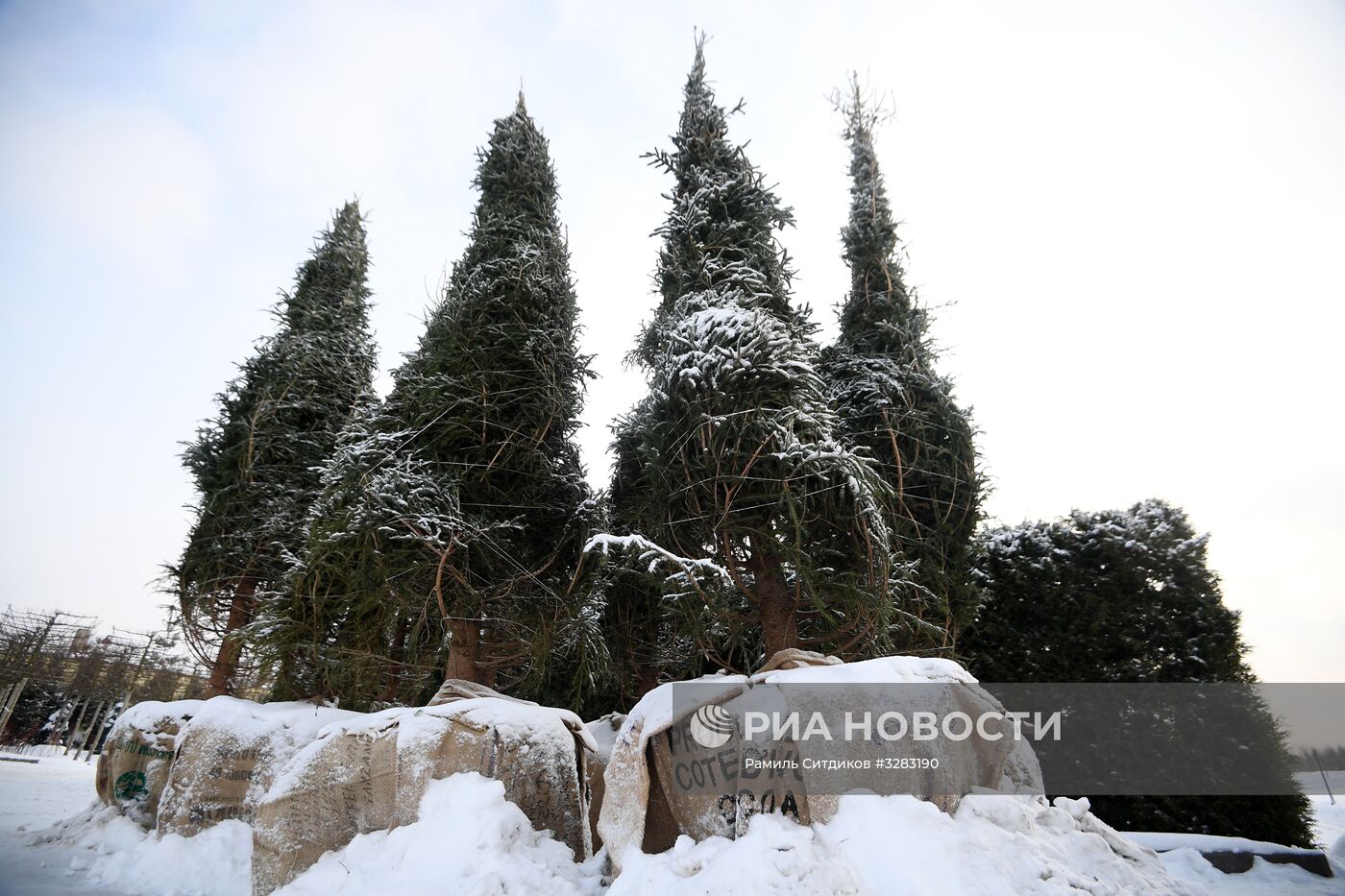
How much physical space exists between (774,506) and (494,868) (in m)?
3.41

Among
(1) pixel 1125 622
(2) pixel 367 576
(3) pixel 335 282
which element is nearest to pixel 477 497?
(2) pixel 367 576

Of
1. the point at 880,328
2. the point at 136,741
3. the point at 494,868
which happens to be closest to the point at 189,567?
the point at 136,741

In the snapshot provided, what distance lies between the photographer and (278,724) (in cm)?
731

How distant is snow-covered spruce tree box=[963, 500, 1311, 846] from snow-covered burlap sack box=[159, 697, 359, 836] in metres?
8.38

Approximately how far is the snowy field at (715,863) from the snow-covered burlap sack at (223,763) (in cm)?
45

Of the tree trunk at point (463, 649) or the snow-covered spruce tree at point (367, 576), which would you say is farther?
the tree trunk at point (463, 649)

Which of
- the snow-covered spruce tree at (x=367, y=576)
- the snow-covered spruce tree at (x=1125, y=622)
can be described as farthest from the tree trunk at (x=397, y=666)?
the snow-covered spruce tree at (x=1125, y=622)

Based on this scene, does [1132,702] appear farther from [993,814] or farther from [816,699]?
[816,699]

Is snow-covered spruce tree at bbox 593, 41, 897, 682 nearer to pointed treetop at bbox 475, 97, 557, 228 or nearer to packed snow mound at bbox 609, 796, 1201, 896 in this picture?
packed snow mound at bbox 609, 796, 1201, 896

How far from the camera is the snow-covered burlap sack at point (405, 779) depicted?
4703 mm

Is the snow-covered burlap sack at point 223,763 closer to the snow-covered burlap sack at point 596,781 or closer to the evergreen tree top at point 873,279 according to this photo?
the snow-covered burlap sack at point 596,781

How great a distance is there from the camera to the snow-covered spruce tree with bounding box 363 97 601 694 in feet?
22.6

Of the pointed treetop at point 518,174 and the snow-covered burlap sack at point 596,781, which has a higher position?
the pointed treetop at point 518,174

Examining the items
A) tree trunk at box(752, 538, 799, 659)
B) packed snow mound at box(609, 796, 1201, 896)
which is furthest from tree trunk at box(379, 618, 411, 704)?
packed snow mound at box(609, 796, 1201, 896)
